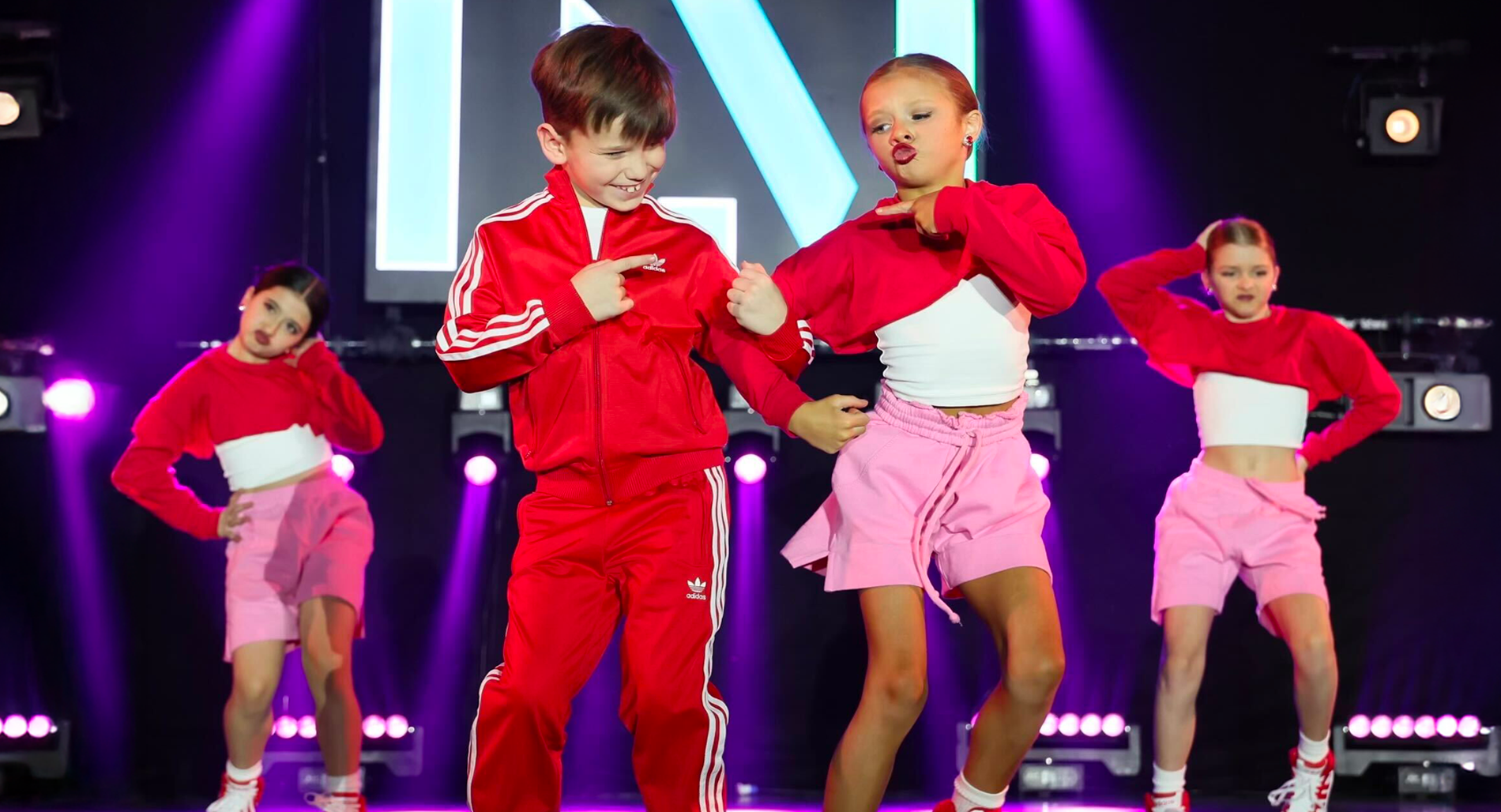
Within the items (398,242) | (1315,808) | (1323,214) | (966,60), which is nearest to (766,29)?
(966,60)

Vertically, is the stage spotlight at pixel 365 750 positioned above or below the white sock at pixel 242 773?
below

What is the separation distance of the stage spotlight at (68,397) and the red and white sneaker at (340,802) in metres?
1.54

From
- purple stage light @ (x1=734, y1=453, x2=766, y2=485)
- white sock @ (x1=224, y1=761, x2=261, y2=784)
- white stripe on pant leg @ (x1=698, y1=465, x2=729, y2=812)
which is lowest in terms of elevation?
white sock @ (x1=224, y1=761, x2=261, y2=784)

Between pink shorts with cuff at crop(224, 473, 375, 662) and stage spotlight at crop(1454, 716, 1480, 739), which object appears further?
stage spotlight at crop(1454, 716, 1480, 739)

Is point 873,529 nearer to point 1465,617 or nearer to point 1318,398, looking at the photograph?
point 1318,398

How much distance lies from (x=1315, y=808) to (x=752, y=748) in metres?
1.83

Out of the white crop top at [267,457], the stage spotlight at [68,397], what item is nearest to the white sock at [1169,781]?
the white crop top at [267,457]

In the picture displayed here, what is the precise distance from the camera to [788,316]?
2848mm

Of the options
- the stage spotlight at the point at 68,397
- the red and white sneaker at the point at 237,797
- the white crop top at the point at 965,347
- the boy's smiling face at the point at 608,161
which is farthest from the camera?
the stage spotlight at the point at 68,397

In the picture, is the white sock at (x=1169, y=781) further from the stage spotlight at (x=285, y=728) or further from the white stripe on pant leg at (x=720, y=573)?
the stage spotlight at (x=285, y=728)

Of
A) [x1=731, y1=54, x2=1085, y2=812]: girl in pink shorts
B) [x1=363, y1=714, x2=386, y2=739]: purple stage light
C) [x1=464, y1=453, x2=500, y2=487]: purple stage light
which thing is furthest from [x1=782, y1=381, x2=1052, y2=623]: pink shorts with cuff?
[x1=363, y1=714, x2=386, y2=739]: purple stage light

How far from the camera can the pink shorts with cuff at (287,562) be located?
3994mm

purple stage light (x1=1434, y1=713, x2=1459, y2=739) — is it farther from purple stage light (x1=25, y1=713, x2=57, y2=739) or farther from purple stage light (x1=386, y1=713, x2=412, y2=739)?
purple stage light (x1=25, y1=713, x2=57, y2=739)

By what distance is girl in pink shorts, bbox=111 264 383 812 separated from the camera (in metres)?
3.99
